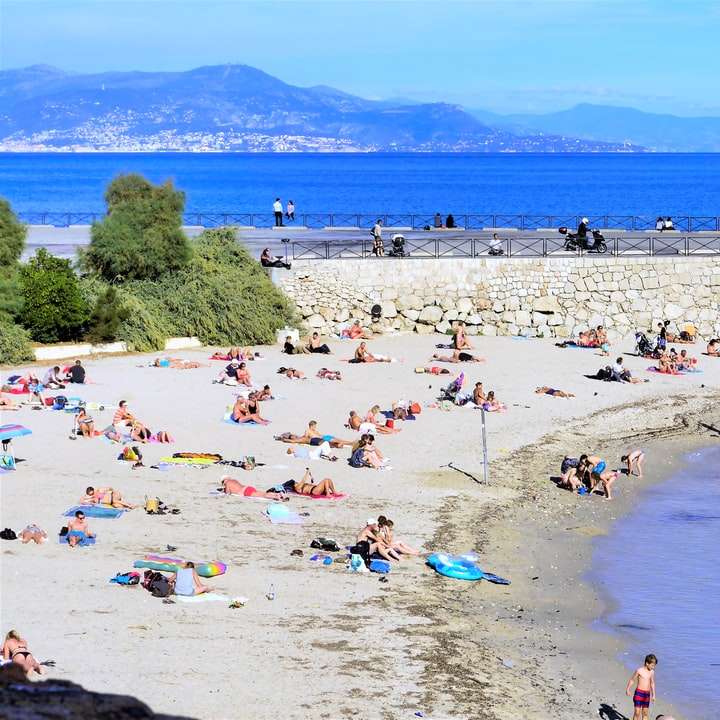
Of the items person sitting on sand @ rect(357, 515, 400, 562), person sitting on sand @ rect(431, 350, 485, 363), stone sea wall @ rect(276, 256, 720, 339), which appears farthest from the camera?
stone sea wall @ rect(276, 256, 720, 339)

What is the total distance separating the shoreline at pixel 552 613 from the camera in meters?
12.2

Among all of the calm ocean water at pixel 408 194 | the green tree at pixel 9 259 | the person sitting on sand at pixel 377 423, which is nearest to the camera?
the person sitting on sand at pixel 377 423

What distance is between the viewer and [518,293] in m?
32.0

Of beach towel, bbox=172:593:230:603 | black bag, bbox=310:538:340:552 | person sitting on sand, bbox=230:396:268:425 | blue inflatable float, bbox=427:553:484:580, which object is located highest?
person sitting on sand, bbox=230:396:268:425

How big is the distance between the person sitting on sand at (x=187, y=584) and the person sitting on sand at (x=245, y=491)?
152 inches

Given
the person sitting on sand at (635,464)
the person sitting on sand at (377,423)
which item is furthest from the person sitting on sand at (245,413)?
the person sitting on sand at (635,464)

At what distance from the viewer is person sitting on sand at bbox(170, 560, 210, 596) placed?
13.6 meters

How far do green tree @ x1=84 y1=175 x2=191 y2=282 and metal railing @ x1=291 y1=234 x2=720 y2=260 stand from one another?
10.1 ft

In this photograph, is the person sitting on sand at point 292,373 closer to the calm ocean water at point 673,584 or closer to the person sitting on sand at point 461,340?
the person sitting on sand at point 461,340

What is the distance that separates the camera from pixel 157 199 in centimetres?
3062

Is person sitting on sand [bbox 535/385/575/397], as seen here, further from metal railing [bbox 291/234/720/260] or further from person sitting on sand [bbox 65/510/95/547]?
person sitting on sand [bbox 65/510/95/547]

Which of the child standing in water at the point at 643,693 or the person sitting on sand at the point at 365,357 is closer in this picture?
the child standing in water at the point at 643,693

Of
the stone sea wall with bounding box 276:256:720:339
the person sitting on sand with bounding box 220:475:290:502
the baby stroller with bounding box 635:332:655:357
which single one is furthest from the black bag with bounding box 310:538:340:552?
the stone sea wall with bounding box 276:256:720:339

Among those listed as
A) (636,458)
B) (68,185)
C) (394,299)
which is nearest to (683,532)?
(636,458)
